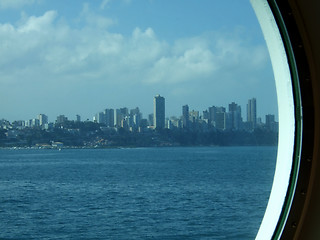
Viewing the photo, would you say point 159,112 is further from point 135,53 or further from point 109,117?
point 135,53

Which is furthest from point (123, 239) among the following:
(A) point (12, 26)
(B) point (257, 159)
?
(A) point (12, 26)

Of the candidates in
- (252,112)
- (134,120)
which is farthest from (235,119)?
(134,120)

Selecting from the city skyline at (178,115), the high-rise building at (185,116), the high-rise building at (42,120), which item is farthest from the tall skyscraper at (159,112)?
the high-rise building at (42,120)

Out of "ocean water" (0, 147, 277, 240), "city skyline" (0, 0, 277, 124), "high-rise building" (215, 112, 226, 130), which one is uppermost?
"city skyline" (0, 0, 277, 124)

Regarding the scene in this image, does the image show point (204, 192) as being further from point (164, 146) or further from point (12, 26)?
point (12, 26)

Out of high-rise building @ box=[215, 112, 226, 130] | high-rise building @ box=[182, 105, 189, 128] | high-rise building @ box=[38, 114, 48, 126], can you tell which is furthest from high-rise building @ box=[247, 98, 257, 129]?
high-rise building @ box=[38, 114, 48, 126]

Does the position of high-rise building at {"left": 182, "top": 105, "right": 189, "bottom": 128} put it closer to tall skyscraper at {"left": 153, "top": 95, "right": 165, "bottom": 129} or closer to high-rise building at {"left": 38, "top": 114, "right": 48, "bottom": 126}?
tall skyscraper at {"left": 153, "top": 95, "right": 165, "bottom": 129}
